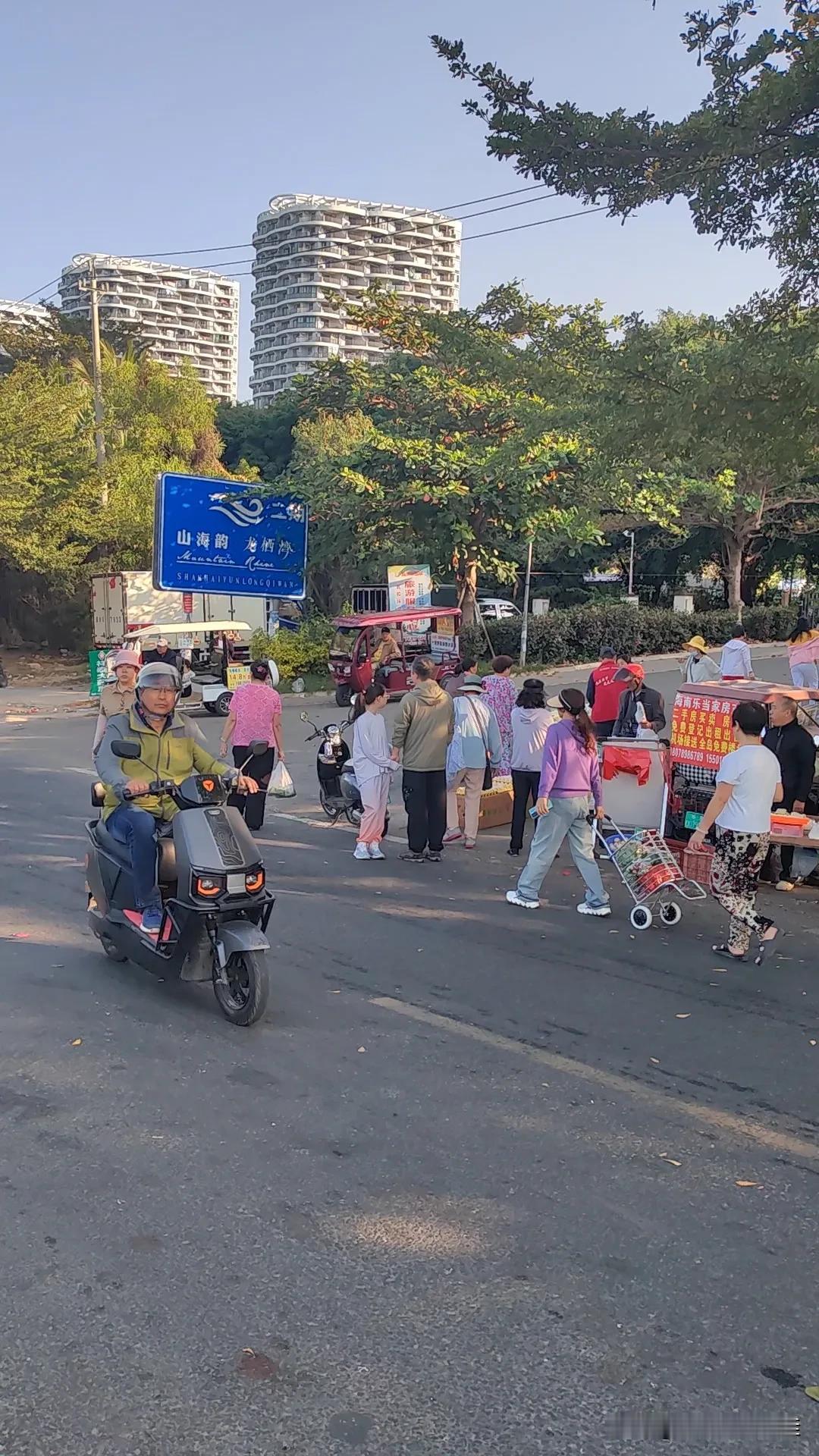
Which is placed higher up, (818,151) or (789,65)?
(789,65)

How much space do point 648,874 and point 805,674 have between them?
6340mm

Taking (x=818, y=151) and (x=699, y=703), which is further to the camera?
(x=699, y=703)

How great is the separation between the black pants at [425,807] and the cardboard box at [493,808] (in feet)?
4.23

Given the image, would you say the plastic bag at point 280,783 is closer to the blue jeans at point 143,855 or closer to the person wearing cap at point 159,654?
the blue jeans at point 143,855

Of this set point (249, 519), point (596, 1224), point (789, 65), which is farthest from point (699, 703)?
point (249, 519)

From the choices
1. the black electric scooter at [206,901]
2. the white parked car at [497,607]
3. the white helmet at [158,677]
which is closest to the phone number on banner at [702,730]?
the black electric scooter at [206,901]

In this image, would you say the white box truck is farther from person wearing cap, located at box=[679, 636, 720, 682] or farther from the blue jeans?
the blue jeans

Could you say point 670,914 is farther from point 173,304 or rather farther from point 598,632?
point 173,304

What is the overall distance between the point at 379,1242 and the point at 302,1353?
619 millimetres

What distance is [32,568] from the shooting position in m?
33.6

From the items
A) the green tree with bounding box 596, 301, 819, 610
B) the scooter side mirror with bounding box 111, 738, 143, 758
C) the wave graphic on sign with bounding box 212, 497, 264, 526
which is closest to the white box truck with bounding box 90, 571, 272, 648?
the wave graphic on sign with bounding box 212, 497, 264, 526

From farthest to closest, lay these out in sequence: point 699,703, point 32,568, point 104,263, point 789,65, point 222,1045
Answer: point 104,263, point 32,568, point 699,703, point 789,65, point 222,1045

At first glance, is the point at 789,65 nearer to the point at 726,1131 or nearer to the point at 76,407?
the point at 726,1131

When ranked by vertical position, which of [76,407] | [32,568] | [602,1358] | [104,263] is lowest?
[602,1358]
